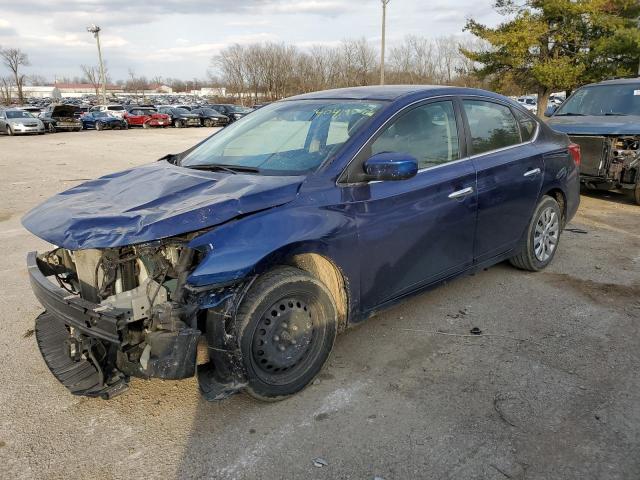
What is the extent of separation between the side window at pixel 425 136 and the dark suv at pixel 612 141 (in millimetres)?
5131

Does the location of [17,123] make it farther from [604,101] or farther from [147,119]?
[604,101]

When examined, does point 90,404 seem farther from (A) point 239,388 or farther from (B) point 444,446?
(B) point 444,446

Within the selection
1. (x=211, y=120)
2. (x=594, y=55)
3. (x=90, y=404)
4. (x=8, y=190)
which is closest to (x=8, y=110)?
(x=211, y=120)

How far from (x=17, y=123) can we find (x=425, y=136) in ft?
99.0

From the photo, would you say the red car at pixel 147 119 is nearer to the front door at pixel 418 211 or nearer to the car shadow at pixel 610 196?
the car shadow at pixel 610 196

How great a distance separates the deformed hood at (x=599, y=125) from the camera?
7.78 meters

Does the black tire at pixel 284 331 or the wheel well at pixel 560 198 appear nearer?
the black tire at pixel 284 331

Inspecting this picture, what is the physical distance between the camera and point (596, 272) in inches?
204

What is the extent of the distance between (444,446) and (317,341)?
929 mm

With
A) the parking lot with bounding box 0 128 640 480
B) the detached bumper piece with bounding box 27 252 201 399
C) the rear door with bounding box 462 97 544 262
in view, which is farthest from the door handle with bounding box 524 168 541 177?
the detached bumper piece with bounding box 27 252 201 399

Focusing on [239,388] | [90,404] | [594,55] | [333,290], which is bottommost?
[90,404]

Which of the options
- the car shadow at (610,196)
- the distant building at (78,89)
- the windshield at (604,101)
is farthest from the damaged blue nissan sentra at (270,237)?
the distant building at (78,89)

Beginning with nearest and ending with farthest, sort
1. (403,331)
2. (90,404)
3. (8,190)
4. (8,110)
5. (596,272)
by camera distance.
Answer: (90,404), (403,331), (596,272), (8,190), (8,110)

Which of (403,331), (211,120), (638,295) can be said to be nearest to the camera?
(403,331)
